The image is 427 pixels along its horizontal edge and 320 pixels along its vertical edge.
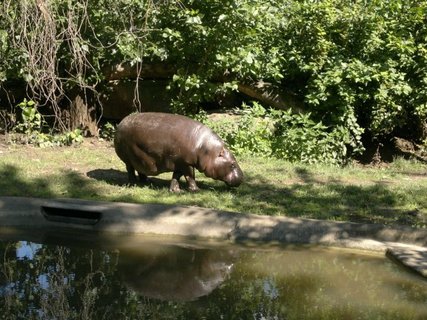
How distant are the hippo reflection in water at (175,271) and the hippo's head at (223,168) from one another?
2162mm

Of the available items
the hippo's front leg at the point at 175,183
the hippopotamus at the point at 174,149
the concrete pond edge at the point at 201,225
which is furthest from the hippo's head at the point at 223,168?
the concrete pond edge at the point at 201,225

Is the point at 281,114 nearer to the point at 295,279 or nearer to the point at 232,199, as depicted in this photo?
the point at 232,199

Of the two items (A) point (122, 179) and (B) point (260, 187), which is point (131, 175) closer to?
(A) point (122, 179)

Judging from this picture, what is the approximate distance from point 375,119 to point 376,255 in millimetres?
6658

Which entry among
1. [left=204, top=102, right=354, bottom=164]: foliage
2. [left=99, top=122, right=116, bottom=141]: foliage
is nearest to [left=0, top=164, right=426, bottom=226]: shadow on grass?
[left=204, top=102, right=354, bottom=164]: foliage

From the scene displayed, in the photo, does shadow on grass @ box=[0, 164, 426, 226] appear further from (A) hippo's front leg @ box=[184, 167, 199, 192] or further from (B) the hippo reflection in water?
(B) the hippo reflection in water

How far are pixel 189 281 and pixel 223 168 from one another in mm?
3202

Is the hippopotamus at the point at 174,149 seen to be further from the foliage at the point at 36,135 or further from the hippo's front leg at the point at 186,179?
the foliage at the point at 36,135

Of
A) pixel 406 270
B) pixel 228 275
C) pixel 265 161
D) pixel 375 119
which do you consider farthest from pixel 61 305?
pixel 375 119

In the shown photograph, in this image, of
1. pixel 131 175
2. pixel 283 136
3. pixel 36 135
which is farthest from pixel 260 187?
pixel 36 135

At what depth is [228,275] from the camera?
6273 millimetres

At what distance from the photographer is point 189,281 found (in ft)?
Answer: 19.9

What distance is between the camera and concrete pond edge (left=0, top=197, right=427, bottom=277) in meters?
7.24

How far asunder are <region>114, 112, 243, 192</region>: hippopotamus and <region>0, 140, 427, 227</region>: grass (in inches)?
11.1
